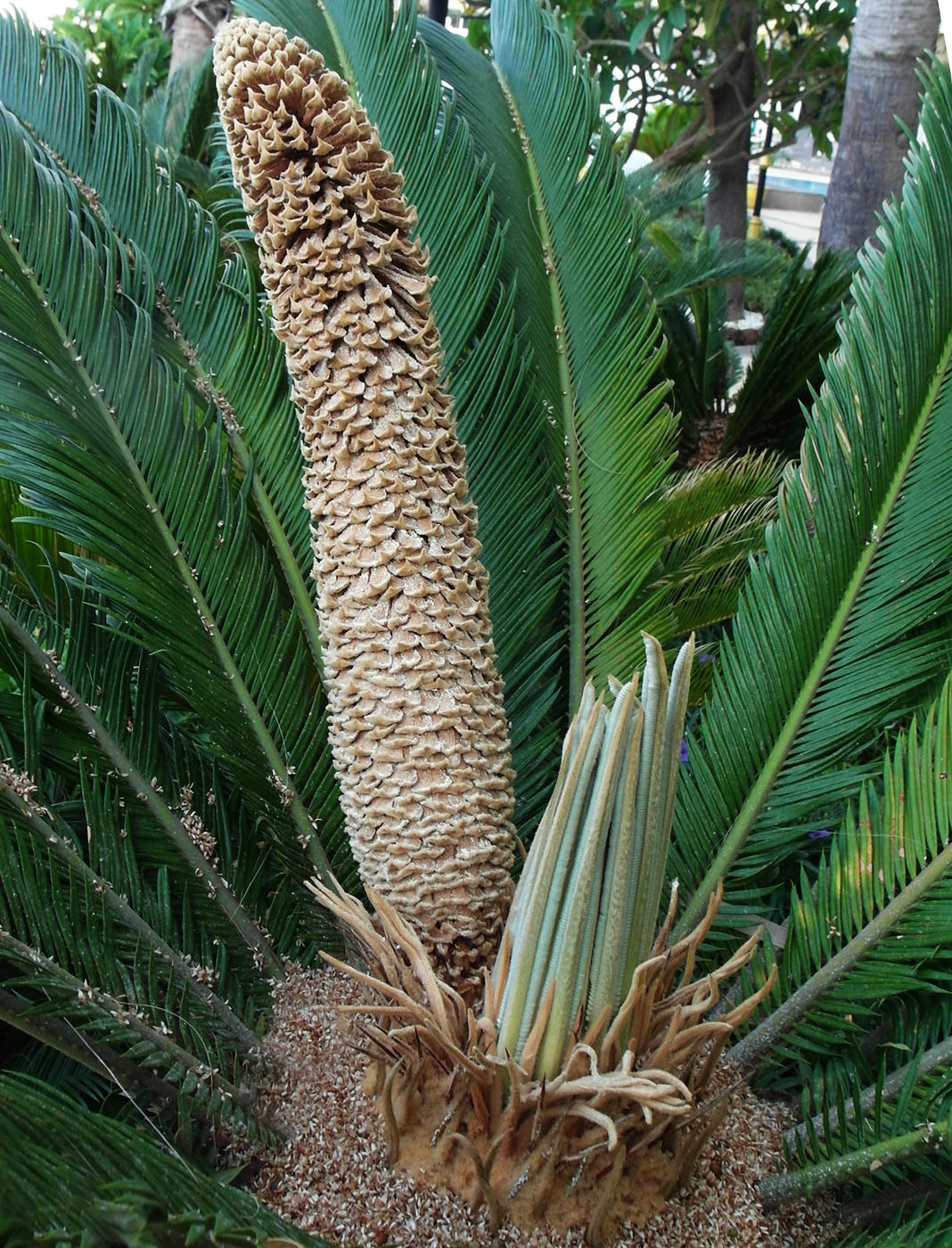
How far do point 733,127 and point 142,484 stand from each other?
747 centimetres

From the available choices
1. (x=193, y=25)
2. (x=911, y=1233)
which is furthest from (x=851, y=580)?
(x=193, y=25)

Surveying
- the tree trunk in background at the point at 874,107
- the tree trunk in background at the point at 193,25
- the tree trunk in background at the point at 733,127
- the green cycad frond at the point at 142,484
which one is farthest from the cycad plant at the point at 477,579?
the tree trunk in background at the point at 733,127

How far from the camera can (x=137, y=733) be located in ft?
5.53

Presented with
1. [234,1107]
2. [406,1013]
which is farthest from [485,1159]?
[234,1107]

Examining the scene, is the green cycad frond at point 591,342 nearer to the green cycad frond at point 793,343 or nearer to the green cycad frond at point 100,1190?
the green cycad frond at point 793,343

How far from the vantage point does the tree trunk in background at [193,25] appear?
468 cm

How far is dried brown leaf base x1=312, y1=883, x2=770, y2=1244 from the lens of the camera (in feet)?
4.10

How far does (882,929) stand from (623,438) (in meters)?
1.00

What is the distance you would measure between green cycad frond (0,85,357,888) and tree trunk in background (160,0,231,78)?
3.42 metres

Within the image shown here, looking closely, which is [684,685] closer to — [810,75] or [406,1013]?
[406,1013]

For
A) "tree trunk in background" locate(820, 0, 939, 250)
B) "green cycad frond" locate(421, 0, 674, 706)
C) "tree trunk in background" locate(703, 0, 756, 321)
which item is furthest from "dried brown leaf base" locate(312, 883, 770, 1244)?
"tree trunk in background" locate(703, 0, 756, 321)

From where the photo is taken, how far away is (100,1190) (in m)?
0.90

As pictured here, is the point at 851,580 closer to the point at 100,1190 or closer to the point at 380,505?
the point at 380,505

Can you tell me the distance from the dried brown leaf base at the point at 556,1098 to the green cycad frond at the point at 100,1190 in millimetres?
272
